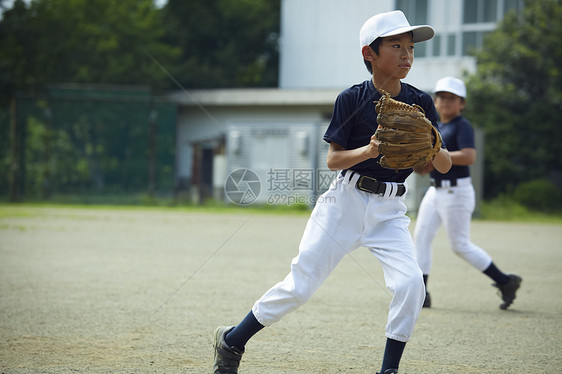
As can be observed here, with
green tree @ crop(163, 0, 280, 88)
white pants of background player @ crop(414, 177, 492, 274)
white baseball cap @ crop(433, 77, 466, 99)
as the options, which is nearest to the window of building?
green tree @ crop(163, 0, 280, 88)

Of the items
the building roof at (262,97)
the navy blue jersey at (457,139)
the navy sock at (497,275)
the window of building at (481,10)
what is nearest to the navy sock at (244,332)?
the navy blue jersey at (457,139)

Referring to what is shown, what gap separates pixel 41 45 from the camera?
30344 mm

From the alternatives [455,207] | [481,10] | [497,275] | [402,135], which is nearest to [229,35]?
[481,10]

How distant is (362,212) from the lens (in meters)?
4.10

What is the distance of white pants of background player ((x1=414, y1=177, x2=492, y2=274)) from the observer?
6.86m

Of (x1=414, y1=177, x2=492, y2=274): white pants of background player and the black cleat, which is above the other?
(x1=414, y1=177, x2=492, y2=274): white pants of background player

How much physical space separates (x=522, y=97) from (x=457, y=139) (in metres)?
19.5

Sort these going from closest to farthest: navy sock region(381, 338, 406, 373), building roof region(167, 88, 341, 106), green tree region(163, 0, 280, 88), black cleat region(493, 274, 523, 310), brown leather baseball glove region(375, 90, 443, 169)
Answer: brown leather baseball glove region(375, 90, 443, 169) < navy sock region(381, 338, 406, 373) < black cleat region(493, 274, 523, 310) < building roof region(167, 88, 341, 106) < green tree region(163, 0, 280, 88)

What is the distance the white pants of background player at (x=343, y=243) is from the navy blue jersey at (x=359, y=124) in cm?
13

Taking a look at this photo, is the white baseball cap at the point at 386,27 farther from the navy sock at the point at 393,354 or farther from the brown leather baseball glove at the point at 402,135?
Result: the navy sock at the point at 393,354

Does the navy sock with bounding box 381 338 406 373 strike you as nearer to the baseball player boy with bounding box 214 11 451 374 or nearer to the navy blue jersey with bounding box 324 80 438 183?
the baseball player boy with bounding box 214 11 451 374

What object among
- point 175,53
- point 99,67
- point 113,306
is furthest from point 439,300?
point 175,53

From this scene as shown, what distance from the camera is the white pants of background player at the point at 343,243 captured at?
403cm

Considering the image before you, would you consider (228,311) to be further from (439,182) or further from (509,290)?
(509,290)
